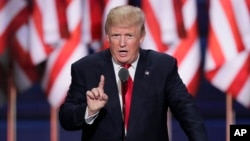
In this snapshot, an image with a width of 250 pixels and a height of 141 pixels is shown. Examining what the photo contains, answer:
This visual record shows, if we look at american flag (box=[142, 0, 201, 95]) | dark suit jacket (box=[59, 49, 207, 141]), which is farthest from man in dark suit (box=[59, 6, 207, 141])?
american flag (box=[142, 0, 201, 95])

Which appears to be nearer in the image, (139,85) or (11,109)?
(139,85)

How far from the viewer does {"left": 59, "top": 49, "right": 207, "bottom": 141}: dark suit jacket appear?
185 centimetres

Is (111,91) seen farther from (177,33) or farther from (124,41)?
(177,33)

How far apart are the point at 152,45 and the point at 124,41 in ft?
6.13

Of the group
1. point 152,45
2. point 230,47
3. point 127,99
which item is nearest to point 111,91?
point 127,99

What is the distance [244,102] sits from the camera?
3.77 meters

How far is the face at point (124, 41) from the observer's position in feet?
6.08

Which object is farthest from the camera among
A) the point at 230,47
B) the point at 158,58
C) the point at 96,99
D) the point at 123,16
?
the point at 230,47

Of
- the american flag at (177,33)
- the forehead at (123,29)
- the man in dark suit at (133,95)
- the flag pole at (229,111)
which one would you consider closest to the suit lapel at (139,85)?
the man in dark suit at (133,95)

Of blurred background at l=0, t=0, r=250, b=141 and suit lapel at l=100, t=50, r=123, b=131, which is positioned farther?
blurred background at l=0, t=0, r=250, b=141

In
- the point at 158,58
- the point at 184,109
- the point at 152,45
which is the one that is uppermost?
the point at 152,45

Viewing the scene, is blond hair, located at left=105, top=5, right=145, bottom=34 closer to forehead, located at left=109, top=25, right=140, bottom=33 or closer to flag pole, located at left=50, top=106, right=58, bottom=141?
forehead, located at left=109, top=25, right=140, bottom=33

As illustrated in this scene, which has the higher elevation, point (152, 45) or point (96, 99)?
point (152, 45)

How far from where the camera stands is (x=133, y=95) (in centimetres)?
191
